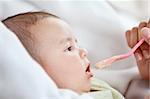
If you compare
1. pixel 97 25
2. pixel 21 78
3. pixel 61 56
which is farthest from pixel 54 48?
pixel 97 25

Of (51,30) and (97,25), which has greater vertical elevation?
(51,30)

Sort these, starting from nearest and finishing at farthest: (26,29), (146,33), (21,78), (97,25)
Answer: (21,78)
(26,29)
(146,33)
(97,25)

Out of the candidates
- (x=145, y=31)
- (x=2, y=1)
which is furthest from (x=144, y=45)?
(x=2, y=1)

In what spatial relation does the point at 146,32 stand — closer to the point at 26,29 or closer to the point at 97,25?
the point at 97,25

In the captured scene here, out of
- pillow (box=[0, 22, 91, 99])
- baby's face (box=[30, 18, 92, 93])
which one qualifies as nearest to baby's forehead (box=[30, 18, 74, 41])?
baby's face (box=[30, 18, 92, 93])

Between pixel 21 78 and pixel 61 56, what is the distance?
0.19 m

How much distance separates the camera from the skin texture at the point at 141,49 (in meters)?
1.06

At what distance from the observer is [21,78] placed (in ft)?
2.36

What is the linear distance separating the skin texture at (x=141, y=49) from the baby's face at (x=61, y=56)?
0.63 ft

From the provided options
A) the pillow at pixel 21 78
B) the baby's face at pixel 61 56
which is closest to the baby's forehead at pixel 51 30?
the baby's face at pixel 61 56

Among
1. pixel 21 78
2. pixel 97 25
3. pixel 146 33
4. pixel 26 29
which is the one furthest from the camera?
pixel 97 25

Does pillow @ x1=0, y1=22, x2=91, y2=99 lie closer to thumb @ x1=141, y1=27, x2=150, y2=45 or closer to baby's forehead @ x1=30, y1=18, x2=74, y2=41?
baby's forehead @ x1=30, y1=18, x2=74, y2=41

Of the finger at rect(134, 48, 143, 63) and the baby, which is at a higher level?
the baby

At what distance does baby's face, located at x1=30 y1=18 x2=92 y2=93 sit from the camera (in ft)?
2.89
